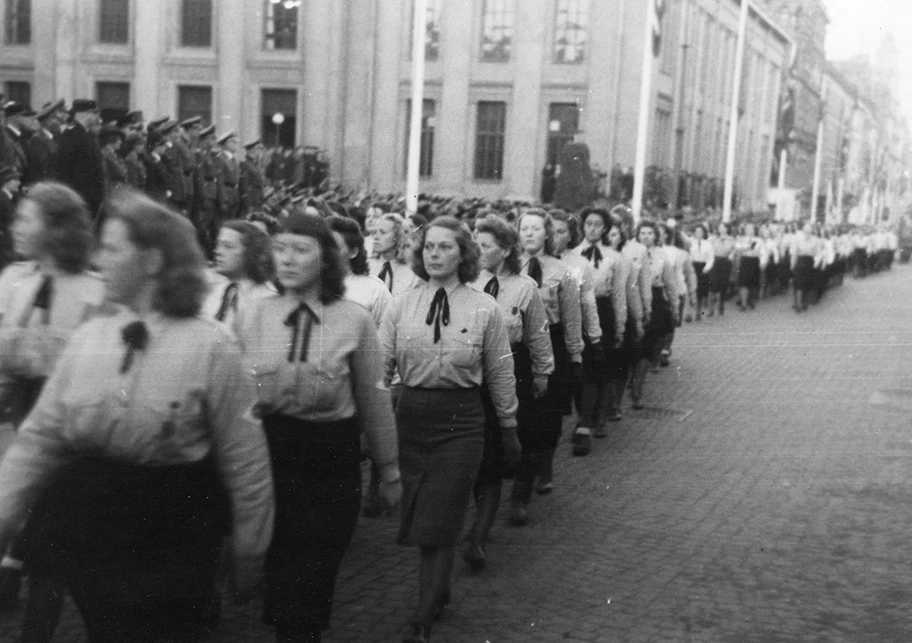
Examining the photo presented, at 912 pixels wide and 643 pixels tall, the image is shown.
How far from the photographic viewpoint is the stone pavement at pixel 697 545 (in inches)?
222

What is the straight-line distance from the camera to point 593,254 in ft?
33.5

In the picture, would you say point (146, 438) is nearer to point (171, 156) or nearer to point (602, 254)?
point (602, 254)

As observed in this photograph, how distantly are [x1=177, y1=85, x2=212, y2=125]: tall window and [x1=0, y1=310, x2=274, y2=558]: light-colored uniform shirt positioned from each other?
89.7 feet

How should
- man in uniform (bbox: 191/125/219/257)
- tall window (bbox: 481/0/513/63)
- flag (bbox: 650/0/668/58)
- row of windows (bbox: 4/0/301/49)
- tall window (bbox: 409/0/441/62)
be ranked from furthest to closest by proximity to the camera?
1. tall window (bbox: 481/0/513/63)
2. tall window (bbox: 409/0/441/62)
3. flag (bbox: 650/0/668/58)
4. row of windows (bbox: 4/0/301/49)
5. man in uniform (bbox: 191/125/219/257)

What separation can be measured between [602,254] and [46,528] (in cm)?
734

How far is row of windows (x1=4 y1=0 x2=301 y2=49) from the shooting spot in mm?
21989

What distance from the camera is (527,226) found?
7848mm

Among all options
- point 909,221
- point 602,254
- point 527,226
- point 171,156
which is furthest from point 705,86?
point 527,226

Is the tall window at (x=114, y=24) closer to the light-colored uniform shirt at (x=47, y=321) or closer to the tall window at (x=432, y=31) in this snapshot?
the tall window at (x=432, y=31)

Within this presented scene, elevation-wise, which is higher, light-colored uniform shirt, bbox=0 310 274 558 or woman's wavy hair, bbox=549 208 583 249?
woman's wavy hair, bbox=549 208 583 249

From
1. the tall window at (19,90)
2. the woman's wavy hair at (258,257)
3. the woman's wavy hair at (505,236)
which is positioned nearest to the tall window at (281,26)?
the tall window at (19,90)

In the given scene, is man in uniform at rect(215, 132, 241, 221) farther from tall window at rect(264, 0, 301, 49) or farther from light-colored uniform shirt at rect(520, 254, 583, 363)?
tall window at rect(264, 0, 301, 49)

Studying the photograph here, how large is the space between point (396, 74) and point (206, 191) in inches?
526

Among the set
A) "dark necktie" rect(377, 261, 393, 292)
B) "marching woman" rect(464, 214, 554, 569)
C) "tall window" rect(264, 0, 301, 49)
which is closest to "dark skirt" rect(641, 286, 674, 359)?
"dark necktie" rect(377, 261, 393, 292)
